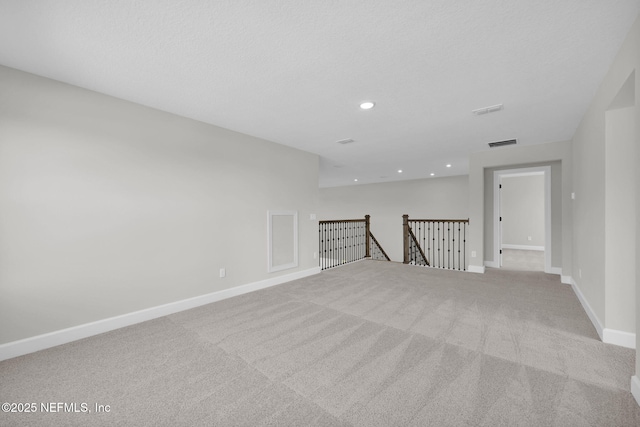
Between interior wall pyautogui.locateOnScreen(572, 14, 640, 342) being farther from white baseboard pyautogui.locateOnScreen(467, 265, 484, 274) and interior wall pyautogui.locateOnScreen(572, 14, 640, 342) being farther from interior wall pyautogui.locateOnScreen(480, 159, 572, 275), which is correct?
white baseboard pyautogui.locateOnScreen(467, 265, 484, 274)

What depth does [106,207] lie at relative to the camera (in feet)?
8.82

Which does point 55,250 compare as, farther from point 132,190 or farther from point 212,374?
point 212,374

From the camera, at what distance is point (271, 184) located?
176 inches

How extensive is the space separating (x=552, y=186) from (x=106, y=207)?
720 centimetres

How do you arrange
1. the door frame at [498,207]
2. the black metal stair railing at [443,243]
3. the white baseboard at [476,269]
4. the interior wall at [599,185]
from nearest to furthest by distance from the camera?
the interior wall at [599,185] < the door frame at [498,207] < the white baseboard at [476,269] < the black metal stair railing at [443,243]

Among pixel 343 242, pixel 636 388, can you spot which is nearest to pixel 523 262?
pixel 343 242

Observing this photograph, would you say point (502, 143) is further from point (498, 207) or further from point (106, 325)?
point (106, 325)

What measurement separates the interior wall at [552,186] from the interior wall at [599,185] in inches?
38.1

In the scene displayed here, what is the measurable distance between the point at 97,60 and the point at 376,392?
132 inches

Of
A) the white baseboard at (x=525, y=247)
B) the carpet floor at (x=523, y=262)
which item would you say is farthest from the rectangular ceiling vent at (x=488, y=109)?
the white baseboard at (x=525, y=247)

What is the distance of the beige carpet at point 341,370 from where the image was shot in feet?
5.00

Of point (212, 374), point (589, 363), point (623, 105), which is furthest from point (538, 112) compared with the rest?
point (212, 374)

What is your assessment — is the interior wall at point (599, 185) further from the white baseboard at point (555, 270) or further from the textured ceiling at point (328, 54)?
the white baseboard at point (555, 270)

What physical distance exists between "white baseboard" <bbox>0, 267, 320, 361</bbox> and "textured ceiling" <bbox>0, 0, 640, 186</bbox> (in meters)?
2.40
